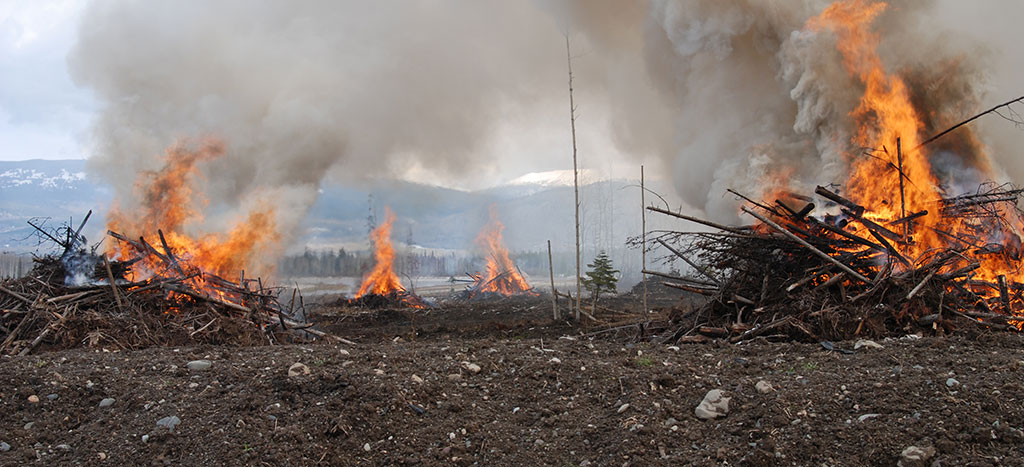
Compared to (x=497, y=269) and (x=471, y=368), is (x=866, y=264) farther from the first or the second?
(x=497, y=269)

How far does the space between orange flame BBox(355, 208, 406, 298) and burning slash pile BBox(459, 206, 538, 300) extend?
188 inches

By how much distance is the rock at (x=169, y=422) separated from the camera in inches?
177

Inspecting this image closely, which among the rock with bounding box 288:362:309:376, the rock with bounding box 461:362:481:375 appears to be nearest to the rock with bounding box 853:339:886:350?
the rock with bounding box 461:362:481:375

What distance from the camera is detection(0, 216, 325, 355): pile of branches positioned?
9.05 m

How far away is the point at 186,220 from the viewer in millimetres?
17766

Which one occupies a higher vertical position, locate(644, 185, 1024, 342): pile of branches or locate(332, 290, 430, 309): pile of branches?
locate(644, 185, 1024, 342): pile of branches

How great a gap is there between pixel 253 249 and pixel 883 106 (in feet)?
63.7

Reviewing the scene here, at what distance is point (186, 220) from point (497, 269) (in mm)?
18753

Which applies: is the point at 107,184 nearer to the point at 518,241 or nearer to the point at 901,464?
the point at 901,464

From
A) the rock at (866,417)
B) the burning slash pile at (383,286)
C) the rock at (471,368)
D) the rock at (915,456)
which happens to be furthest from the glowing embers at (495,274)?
the rock at (915,456)

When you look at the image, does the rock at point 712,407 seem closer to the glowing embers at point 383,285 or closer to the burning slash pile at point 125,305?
the burning slash pile at point 125,305

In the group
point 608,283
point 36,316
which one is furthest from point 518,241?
point 36,316

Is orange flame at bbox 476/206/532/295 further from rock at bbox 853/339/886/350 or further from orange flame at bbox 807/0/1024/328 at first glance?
rock at bbox 853/339/886/350

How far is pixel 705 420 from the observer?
4426 mm
